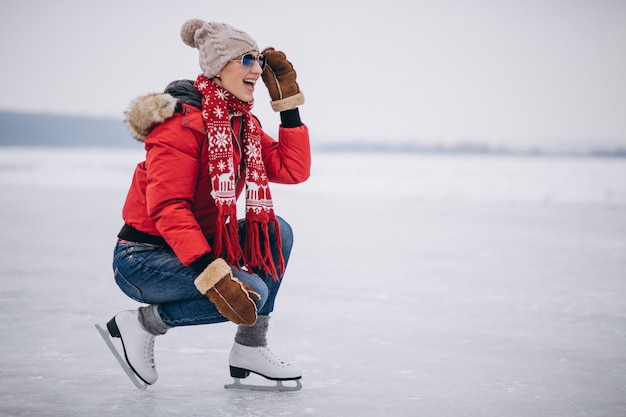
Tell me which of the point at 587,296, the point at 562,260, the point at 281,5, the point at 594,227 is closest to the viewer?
Result: the point at 587,296

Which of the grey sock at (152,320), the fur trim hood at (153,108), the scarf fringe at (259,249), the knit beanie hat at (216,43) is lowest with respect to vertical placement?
the grey sock at (152,320)

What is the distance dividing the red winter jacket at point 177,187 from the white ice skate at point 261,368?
0.41 metres

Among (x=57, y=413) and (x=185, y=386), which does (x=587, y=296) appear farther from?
(x=57, y=413)

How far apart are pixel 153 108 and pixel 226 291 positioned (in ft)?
1.79

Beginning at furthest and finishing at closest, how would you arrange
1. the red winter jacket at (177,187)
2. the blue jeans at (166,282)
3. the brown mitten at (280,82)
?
the brown mitten at (280,82), the blue jeans at (166,282), the red winter jacket at (177,187)

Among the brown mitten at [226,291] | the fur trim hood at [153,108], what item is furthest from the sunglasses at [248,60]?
the brown mitten at [226,291]

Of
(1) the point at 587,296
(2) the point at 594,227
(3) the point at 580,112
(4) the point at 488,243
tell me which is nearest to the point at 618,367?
(1) the point at 587,296

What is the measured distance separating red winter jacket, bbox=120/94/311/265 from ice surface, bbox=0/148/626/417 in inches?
19.6

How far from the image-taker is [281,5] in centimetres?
6731

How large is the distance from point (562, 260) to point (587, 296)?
129 cm

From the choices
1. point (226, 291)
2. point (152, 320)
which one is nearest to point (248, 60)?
point (226, 291)

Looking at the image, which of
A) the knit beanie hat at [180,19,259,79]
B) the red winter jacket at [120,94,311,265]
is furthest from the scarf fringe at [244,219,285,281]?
the knit beanie hat at [180,19,259,79]

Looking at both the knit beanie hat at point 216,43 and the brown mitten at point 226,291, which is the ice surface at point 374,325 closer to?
the brown mitten at point 226,291

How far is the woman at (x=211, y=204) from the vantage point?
1946 mm
